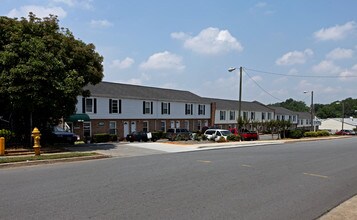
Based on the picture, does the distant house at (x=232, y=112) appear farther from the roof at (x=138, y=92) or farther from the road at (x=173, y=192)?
Result: the road at (x=173, y=192)

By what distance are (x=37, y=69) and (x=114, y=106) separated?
1003 inches

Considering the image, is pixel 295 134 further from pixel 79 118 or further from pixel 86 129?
pixel 79 118

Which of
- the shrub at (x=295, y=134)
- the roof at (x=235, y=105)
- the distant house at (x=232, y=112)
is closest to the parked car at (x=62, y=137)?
the shrub at (x=295, y=134)

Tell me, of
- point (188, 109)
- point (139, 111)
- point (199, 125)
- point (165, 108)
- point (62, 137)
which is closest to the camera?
point (62, 137)

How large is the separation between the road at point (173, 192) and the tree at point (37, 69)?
716cm

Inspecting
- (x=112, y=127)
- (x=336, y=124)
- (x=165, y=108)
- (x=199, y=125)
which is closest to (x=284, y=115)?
(x=199, y=125)

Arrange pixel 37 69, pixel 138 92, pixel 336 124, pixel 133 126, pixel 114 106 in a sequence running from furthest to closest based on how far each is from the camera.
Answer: pixel 336 124 → pixel 138 92 → pixel 133 126 → pixel 114 106 → pixel 37 69

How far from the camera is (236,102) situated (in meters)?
78.4

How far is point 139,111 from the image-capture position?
47656 millimetres

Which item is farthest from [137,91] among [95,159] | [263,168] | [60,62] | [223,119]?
Result: [263,168]

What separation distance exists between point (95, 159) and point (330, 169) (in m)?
9.97

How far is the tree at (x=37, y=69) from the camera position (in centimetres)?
1873

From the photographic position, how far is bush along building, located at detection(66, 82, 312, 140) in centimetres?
4097

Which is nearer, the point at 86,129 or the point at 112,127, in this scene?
the point at 86,129
